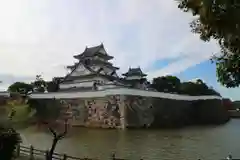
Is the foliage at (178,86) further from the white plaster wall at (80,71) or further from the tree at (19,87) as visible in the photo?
the tree at (19,87)

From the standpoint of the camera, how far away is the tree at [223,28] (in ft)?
18.3

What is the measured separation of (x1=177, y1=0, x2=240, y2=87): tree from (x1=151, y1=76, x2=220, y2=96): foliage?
143 ft

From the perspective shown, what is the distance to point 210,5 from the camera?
557 cm

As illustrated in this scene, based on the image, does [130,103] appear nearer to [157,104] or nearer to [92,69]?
[157,104]

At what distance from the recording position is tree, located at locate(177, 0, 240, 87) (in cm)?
557

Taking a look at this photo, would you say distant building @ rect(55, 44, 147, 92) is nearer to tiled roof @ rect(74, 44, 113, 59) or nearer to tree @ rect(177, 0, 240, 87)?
tiled roof @ rect(74, 44, 113, 59)

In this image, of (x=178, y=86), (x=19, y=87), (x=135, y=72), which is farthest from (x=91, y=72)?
(x=178, y=86)

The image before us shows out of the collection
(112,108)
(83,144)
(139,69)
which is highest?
(139,69)

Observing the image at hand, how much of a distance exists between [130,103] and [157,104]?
13.0 ft

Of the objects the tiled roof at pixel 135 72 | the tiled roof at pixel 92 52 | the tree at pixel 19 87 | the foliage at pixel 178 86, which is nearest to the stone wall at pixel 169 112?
the foliage at pixel 178 86

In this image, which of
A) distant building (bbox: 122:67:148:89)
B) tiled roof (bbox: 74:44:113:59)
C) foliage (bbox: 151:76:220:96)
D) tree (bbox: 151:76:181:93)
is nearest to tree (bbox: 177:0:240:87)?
tiled roof (bbox: 74:44:113:59)

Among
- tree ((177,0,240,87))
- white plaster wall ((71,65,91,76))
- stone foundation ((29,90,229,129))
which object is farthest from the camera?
white plaster wall ((71,65,91,76))

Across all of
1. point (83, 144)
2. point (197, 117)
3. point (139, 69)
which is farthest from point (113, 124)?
point (139, 69)

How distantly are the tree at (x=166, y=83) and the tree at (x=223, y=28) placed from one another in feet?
153
